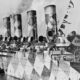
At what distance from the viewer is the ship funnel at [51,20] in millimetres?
5949

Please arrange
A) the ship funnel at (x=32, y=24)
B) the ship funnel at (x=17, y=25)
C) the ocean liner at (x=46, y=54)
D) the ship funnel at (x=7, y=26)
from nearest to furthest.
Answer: the ocean liner at (x=46, y=54) < the ship funnel at (x=32, y=24) < the ship funnel at (x=17, y=25) < the ship funnel at (x=7, y=26)

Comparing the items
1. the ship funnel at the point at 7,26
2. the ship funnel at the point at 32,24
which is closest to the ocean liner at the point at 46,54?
the ship funnel at the point at 32,24

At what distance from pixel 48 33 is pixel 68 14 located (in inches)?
43.1

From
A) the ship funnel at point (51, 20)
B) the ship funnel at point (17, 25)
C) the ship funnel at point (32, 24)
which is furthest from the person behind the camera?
the ship funnel at point (17, 25)

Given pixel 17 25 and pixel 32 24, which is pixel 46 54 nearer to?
pixel 32 24

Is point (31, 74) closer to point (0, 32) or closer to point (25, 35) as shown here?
point (25, 35)

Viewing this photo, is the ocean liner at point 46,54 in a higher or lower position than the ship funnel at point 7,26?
lower

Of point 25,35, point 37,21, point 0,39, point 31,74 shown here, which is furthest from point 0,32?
point 31,74

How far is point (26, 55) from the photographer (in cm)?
658

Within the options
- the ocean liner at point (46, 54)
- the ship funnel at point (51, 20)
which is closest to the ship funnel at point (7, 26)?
the ocean liner at point (46, 54)

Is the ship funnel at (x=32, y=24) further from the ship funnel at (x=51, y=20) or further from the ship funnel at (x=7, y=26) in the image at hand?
the ship funnel at (x=7, y=26)

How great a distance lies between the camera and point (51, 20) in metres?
6.03

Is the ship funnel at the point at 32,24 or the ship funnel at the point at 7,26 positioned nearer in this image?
the ship funnel at the point at 32,24

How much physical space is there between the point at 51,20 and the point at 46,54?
0.96 m
